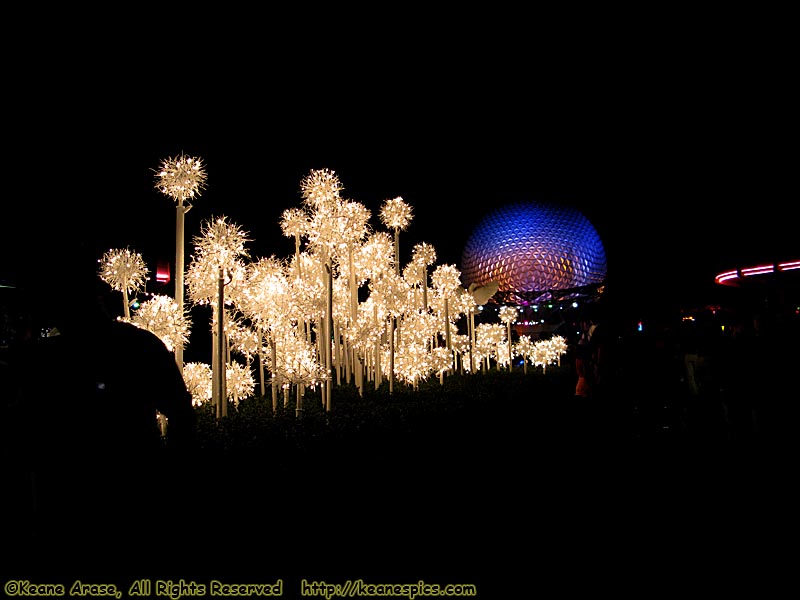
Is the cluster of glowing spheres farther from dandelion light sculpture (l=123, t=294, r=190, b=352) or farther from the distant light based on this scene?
the distant light

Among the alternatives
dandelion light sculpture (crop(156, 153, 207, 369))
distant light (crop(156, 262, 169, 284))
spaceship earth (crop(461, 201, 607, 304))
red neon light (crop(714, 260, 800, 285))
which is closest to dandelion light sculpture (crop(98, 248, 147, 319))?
dandelion light sculpture (crop(156, 153, 207, 369))

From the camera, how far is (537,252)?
3219 centimetres

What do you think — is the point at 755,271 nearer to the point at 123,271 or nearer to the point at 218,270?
the point at 218,270

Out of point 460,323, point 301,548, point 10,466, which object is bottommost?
point 301,548

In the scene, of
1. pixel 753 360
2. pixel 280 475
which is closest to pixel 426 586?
pixel 280 475

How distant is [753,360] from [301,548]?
703cm

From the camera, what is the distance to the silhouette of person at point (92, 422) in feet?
6.85

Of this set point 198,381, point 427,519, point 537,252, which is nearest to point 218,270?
point 198,381

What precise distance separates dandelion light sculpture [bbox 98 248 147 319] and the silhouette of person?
4.03m

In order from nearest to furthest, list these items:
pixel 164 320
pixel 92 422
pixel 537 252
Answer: pixel 92 422 < pixel 164 320 < pixel 537 252

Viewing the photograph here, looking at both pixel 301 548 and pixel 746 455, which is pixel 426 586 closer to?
pixel 301 548

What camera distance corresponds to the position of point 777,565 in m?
3.96

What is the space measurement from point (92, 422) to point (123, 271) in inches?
178

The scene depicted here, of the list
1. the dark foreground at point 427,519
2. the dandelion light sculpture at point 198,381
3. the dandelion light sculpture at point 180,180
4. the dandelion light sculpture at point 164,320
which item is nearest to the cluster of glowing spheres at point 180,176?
the dandelion light sculpture at point 180,180
